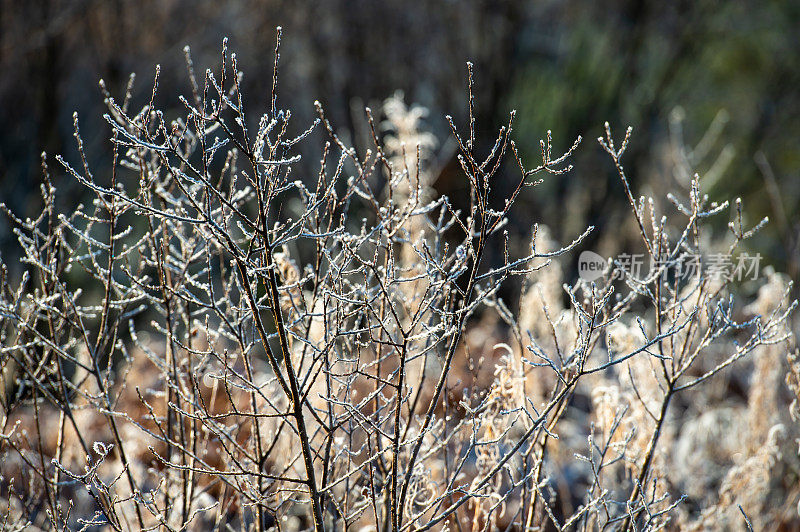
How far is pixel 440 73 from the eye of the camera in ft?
22.9

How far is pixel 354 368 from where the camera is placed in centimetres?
179

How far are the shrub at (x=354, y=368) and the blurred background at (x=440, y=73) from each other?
3.10 ft

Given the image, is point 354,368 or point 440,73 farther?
point 440,73

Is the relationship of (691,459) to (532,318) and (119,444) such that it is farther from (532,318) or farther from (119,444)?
(119,444)

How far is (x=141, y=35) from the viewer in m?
5.87

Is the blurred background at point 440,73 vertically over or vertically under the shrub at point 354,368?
over

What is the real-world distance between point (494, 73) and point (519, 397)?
5.05m

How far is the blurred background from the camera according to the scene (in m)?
5.65

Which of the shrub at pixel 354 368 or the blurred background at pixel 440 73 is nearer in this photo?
the shrub at pixel 354 368

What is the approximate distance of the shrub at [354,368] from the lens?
146 centimetres

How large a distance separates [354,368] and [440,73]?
566 centimetres

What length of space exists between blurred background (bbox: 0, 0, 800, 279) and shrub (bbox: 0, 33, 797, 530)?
0.94 metres

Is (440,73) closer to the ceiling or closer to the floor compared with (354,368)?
closer to the ceiling

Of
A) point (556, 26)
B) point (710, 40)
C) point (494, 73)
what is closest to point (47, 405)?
point (494, 73)
